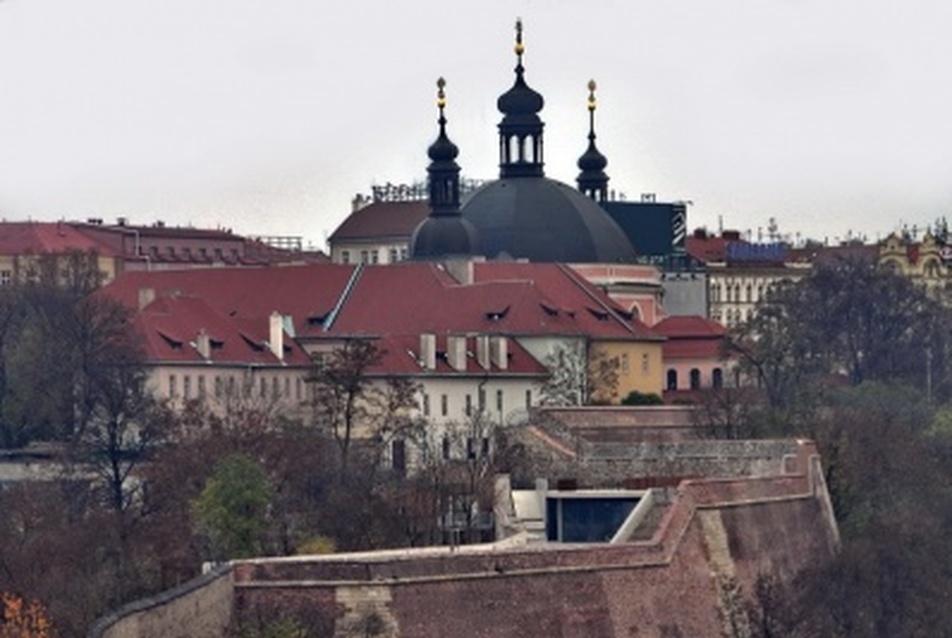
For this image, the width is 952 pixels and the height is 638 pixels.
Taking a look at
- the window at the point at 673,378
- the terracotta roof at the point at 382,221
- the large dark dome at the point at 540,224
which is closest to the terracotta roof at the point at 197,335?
the large dark dome at the point at 540,224

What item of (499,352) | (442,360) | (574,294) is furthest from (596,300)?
(442,360)

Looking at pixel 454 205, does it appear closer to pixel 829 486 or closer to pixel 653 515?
pixel 829 486

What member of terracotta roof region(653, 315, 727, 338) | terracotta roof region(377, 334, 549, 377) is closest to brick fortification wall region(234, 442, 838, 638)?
terracotta roof region(377, 334, 549, 377)

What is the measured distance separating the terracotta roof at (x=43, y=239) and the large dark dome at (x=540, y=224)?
20.6 m

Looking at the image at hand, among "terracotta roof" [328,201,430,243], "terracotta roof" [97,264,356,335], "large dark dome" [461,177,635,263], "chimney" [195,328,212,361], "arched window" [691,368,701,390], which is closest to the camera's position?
"chimney" [195,328,212,361]

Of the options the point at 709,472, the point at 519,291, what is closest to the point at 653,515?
the point at 709,472

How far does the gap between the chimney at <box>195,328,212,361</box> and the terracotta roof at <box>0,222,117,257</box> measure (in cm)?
3472

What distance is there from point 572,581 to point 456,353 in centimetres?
3707

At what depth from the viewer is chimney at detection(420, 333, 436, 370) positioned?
107125 millimetres

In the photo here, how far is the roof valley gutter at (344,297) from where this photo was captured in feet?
378

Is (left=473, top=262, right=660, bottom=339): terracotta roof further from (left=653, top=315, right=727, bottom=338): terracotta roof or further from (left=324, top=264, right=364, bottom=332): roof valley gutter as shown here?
(left=653, top=315, right=727, bottom=338): terracotta roof

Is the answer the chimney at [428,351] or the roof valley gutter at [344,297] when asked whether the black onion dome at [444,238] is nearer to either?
the roof valley gutter at [344,297]

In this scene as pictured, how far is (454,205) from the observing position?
12269cm

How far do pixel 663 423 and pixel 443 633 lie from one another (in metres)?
36.2
